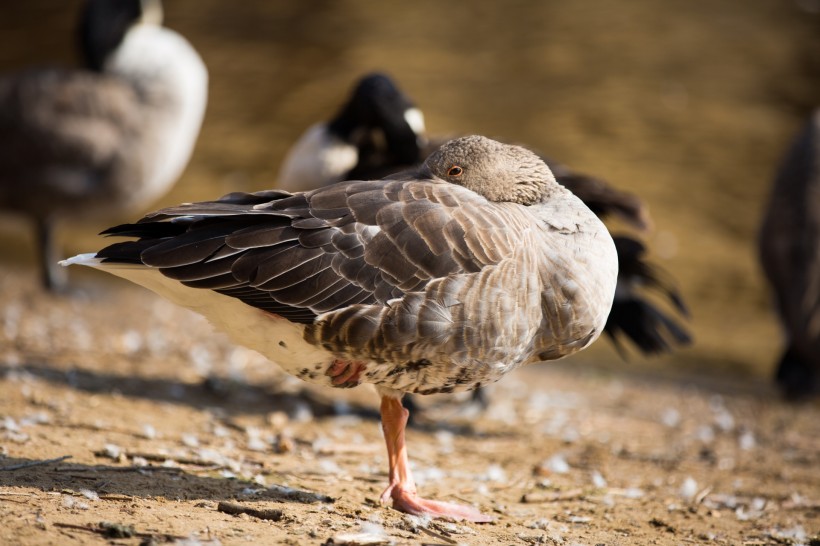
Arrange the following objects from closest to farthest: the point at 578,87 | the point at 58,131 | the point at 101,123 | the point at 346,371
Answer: the point at 346,371 → the point at 58,131 → the point at 101,123 → the point at 578,87

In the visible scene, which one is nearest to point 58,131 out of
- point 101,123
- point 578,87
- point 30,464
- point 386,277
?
point 101,123

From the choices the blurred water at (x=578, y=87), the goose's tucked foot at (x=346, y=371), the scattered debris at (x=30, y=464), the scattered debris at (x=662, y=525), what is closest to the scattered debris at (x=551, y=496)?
the scattered debris at (x=662, y=525)

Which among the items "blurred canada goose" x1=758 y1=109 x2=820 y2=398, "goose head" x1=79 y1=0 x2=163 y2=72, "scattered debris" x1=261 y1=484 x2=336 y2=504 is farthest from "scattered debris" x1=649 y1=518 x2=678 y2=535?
"goose head" x1=79 y1=0 x2=163 y2=72

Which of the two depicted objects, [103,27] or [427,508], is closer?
[427,508]

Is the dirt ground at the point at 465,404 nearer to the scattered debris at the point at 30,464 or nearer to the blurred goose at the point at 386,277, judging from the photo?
the scattered debris at the point at 30,464

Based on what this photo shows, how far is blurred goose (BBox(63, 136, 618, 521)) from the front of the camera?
11.7 ft

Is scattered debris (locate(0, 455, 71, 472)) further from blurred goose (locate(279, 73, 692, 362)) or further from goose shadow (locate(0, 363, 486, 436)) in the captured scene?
blurred goose (locate(279, 73, 692, 362))

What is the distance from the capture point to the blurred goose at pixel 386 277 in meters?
3.57

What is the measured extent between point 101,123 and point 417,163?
2.97m

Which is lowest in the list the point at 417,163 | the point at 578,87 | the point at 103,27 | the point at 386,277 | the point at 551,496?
the point at 551,496

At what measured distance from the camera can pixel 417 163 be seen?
6004 millimetres

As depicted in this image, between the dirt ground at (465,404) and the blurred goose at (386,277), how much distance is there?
2.12 ft

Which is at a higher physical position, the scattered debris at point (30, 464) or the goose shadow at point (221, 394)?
the scattered debris at point (30, 464)

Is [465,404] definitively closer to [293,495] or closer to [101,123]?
[293,495]
